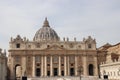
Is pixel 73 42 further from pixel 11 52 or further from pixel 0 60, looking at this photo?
pixel 0 60

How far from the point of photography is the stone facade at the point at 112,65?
201 ft

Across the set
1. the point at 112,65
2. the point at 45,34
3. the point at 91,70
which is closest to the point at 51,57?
the point at 91,70

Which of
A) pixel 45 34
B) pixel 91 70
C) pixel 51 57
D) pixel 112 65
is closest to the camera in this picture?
pixel 112 65

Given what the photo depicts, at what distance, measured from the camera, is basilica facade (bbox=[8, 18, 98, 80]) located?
251 ft

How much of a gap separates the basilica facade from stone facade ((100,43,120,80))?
150 inches

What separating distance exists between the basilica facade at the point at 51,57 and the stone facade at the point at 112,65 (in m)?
3.81

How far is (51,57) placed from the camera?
76.9 meters

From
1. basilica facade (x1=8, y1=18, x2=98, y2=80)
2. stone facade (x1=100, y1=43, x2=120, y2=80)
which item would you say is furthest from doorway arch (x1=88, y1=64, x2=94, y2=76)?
stone facade (x1=100, y1=43, x2=120, y2=80)

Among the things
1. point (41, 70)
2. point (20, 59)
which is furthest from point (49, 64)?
point (20, 59)

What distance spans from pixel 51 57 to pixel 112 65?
18615 millimetres

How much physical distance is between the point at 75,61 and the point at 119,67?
2047 centimetres

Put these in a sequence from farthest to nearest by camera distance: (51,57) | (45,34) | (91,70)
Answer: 1. (45,34)
2. (91,70)
3. (51,57)

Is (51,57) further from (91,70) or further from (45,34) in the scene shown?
(45,34)

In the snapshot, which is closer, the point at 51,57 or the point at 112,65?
the point at 112,65
